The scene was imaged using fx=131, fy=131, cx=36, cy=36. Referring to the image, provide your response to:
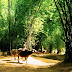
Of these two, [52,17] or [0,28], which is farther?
[0,28]

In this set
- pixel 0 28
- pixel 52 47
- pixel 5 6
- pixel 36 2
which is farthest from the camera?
pixel 52 47

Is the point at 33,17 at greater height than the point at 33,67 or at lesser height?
greater

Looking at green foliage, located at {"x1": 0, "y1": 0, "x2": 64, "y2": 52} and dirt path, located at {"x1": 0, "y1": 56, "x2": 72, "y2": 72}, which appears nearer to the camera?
dirt path, located at {"x1": 0, "y1": 56, "x2": 72, "y2": 72}

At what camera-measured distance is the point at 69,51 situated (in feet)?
31.2

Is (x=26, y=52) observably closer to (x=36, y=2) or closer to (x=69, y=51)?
(x=69, y=51)

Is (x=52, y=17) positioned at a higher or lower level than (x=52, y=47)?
higher

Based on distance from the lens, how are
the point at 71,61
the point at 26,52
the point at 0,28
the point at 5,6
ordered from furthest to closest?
the point at 0,28 → the point at 5,6 → the point at 26,52 → the point at 71,61

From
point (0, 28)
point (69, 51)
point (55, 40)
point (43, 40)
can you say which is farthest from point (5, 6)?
point (69, 51)

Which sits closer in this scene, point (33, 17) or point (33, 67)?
point (33, 67)

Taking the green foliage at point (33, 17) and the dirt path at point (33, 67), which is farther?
the green foliage at point (33, 17)

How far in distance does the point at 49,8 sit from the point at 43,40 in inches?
342

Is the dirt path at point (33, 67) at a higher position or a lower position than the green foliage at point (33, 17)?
lower

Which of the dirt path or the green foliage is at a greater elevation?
the green foliage

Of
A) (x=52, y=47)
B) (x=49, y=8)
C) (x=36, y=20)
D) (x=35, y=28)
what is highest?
(x=49, y=8)
